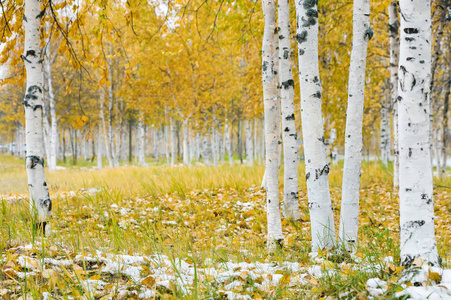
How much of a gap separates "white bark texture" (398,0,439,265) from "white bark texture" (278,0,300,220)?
2.56 meters

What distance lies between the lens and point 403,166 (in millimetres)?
1883

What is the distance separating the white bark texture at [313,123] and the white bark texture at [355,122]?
0.62 ft

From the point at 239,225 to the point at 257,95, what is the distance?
147 inches

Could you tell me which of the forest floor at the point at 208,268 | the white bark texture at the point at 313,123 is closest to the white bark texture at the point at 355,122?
the white bark texture at the point at 313,123

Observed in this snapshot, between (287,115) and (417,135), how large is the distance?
2686 mm

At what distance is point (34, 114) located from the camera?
11.7ft

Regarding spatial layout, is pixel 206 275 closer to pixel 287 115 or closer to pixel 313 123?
pixel 313 123

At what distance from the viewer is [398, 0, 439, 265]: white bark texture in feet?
5.98

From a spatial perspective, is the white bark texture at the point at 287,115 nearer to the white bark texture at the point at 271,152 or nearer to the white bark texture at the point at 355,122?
the white bark texture at the point at 271,152

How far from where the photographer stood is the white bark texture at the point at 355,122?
2600 mm

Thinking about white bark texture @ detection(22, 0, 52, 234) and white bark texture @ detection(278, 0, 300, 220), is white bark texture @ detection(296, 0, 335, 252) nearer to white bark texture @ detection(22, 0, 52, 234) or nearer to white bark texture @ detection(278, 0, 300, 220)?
white bark texture @ detection(278, 0, 300, 220)

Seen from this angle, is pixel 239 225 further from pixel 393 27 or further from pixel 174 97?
pixel 174 97

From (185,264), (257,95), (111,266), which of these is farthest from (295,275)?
(257,95)

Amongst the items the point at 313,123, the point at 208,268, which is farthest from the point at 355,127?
the point at 208,268
